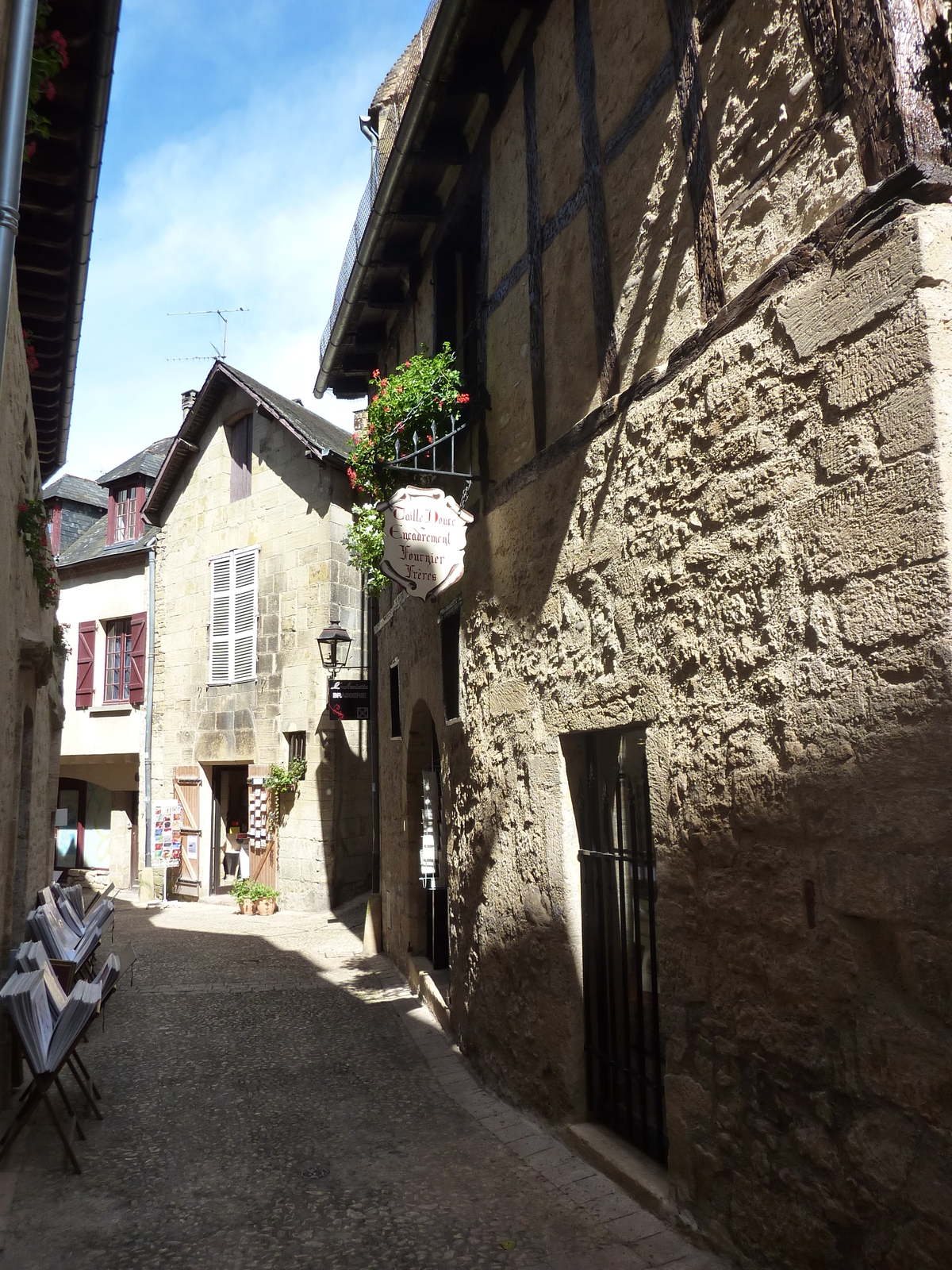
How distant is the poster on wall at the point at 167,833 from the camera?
14.3 metres

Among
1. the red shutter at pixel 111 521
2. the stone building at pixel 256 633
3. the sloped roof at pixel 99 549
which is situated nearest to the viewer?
the stone building at pixel 256 633

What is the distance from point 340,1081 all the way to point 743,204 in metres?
4.88

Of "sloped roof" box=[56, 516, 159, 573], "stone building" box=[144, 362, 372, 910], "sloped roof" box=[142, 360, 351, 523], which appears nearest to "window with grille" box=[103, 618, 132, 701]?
"stone building" box=[144, 362, 372, 910]

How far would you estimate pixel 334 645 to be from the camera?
1246 centimetres

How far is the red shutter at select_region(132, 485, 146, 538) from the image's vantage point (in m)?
17.0

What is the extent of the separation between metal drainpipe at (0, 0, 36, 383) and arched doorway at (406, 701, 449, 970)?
4818 mm

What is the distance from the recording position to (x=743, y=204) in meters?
3.15

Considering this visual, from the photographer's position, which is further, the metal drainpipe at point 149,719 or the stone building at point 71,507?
the stone building at point 71,507

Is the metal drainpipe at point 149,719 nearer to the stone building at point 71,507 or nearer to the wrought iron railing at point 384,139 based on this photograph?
the stone building at point 71,507

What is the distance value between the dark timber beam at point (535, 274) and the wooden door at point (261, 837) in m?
9.86

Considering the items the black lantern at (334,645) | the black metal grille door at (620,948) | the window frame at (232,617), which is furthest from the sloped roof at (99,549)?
the black metal grille door at (620,948)

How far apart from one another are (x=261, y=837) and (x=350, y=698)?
9.64ft

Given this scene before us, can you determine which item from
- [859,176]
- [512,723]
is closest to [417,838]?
[512,723]

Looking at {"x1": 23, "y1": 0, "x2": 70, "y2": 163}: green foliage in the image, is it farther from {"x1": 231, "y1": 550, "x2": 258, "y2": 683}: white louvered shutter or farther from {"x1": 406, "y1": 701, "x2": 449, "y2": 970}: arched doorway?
{"x1": 231, "y1": 550, "x2": 258, "y2": 683}: white louvered shutter
